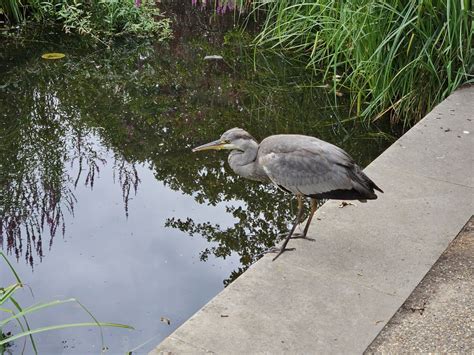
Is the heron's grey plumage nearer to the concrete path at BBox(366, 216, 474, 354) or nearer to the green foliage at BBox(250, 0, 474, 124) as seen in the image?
the concrete path at BBox(366, 216, 474, 354)

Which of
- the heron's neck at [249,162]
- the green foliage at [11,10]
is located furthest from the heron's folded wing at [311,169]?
the green foliage at [11,10]

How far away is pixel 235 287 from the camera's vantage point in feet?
11.6

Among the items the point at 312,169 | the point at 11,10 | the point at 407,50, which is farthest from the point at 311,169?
the point at 11,10

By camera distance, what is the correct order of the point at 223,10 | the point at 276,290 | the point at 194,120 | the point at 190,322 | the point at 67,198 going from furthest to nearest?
1. the point at 223,10
2. the point at 194,120
3. the point at 67,198
4. the point at 276,290
5. the point at 190,322

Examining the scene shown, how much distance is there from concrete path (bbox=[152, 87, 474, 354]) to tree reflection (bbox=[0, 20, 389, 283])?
0.99 m

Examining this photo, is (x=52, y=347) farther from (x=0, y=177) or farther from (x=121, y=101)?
(x=121, y=101)

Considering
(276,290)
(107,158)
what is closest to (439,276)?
(276,290)

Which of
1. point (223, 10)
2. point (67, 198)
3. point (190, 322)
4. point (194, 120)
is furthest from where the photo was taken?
point (223, 10)

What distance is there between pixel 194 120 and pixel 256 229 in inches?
86.3

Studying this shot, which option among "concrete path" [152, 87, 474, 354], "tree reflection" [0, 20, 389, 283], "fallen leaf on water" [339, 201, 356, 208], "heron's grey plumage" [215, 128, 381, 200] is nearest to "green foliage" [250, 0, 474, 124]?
"tree reflection" [0, 20, 389, 283]

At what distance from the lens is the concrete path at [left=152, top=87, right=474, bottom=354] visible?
125 inches

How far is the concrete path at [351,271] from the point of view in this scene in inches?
125

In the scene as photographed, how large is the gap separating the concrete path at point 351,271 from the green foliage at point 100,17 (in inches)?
214

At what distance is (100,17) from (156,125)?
3.33 m
